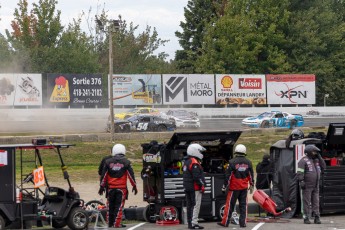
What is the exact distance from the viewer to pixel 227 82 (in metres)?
71.9

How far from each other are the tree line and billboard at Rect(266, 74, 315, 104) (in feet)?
23.2

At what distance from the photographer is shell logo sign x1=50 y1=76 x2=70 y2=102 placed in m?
66.2

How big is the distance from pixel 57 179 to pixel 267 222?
11285 millimetres

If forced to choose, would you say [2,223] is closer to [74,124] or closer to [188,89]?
[74,124]

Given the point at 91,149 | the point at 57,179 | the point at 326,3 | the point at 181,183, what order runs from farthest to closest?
the point at 326,3 → the point at 91,149 → the point at 57,179 → the point at 181,183

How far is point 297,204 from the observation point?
62.0 feet

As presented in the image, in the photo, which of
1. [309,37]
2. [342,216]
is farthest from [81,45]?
[342,216]

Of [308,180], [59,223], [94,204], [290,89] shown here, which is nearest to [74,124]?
[290,89]

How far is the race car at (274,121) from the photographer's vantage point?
192 feet

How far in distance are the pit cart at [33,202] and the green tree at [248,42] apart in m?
63.9

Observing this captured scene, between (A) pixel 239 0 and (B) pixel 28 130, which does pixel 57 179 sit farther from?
(A) pixel 239 0

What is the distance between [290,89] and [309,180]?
57028 millimetres

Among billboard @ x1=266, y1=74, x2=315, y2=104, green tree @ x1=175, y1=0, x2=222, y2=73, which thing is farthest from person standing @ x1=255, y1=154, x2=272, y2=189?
green tree @ x1=175, y1=0, x2=222, y2=73

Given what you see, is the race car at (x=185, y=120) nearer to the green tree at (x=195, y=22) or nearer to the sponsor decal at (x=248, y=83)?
the sponsor decal at (x=248, y=83)
